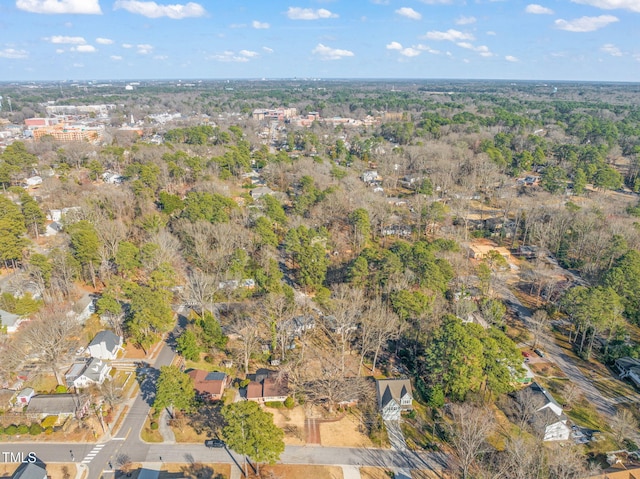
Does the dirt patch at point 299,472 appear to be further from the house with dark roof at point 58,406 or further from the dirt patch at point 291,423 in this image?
the house with dark roof at point 58,406

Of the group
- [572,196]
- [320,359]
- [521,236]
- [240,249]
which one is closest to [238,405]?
[320,359]

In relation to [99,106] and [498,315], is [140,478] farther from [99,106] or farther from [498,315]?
[99,106]

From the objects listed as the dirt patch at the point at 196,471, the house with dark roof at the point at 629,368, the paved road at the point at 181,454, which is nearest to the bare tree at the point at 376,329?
the paved road at the point at 181,454

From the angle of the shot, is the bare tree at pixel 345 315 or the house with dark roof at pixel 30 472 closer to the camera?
the house with dark roof at pixel 30 472

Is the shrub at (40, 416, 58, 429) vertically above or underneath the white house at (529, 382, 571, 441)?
underneath

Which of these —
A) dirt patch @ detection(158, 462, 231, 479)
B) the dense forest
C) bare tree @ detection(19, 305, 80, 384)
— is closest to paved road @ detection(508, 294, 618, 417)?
the dense forest

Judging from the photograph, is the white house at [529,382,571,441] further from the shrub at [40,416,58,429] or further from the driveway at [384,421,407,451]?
the shrub at [40,416,58,429]
